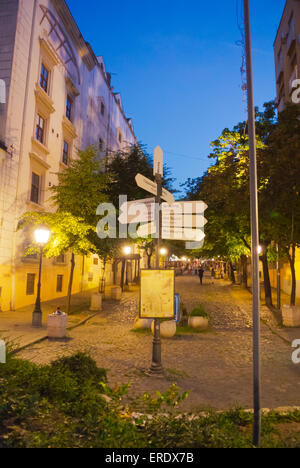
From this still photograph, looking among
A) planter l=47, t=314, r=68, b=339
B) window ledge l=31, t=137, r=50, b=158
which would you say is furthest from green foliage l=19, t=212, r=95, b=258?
window ledge l=31, t=137, r=50, b=158

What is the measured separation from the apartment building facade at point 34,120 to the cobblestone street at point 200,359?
5445 millimetres

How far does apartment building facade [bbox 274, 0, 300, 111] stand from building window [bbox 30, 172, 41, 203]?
16.7m

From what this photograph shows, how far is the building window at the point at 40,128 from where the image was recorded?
757 inches

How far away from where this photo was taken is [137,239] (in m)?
27.1

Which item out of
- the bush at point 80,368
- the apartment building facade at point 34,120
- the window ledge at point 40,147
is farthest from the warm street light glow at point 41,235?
the bush at point 80,368

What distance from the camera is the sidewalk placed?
34.8 feet

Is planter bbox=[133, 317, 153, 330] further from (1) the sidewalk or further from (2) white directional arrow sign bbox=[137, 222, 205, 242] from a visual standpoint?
(2) white directional arrow sign bbox=[137, 222, 205, 242]

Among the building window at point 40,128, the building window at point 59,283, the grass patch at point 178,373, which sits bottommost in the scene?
the grass patch at point 178,373

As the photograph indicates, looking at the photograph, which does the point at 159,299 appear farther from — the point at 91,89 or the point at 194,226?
the point at 91,89

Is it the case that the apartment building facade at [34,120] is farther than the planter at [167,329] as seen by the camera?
Yes

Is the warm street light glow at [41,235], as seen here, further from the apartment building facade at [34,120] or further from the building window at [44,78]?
the building window at [44,78]

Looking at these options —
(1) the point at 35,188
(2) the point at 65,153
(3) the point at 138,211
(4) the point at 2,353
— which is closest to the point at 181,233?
(3) the point at 138,211
